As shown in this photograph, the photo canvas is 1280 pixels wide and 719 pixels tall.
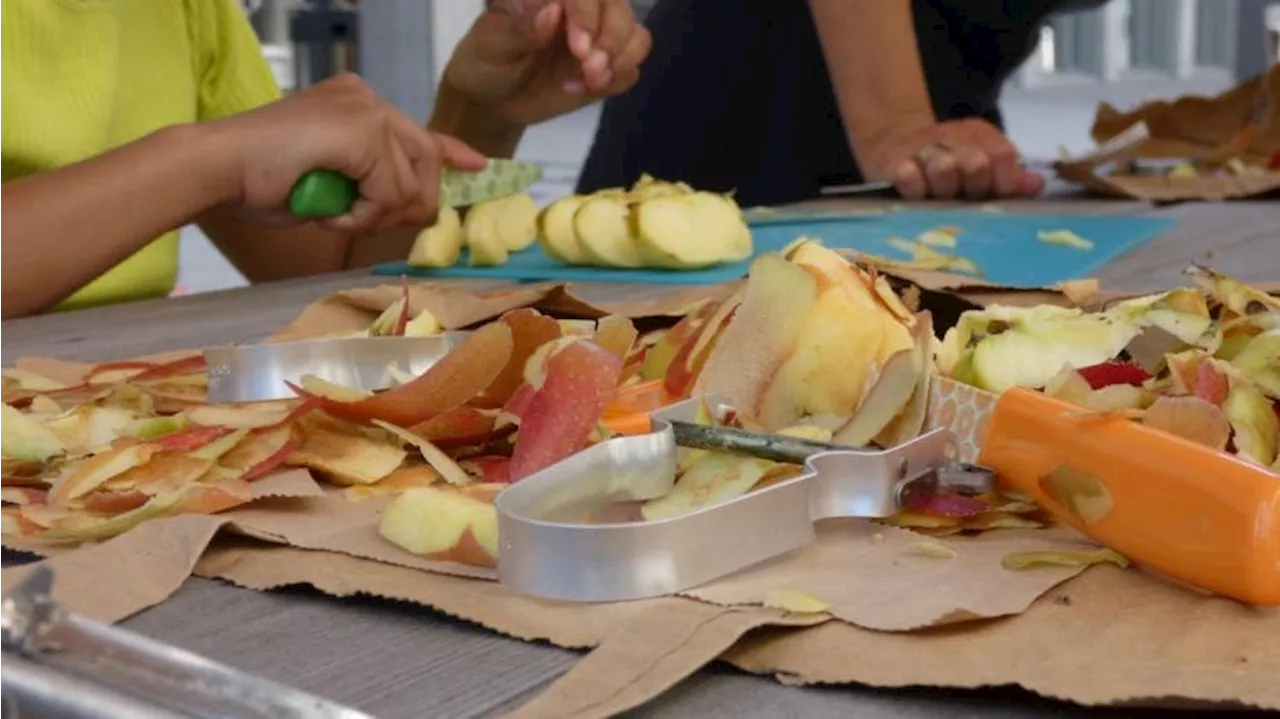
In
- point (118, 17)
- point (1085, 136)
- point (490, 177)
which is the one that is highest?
point (118, 17)

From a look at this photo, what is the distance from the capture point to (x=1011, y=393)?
1.49ft

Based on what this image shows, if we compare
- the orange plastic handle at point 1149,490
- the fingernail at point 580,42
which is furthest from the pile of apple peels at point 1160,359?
the fingernail at point 580,42

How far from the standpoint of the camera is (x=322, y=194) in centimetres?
111

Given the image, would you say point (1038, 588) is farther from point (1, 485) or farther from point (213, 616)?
point (1, 485)

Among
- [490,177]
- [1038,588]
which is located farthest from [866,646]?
[490,177]

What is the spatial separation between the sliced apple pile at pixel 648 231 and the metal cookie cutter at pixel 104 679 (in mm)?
834

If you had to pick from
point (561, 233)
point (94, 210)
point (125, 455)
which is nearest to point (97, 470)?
point (125, 455)

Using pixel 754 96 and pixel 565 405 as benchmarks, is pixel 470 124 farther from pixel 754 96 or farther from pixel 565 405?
pixel 565 405

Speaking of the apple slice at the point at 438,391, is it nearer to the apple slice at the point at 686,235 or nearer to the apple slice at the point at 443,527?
the apple slice at the point at 443,527

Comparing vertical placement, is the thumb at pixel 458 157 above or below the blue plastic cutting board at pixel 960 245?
above

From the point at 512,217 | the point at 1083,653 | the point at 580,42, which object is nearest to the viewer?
the point at 1083,653

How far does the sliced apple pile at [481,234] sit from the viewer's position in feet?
3.84

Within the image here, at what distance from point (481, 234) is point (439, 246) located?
0.11ft

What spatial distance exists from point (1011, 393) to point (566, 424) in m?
0.15
